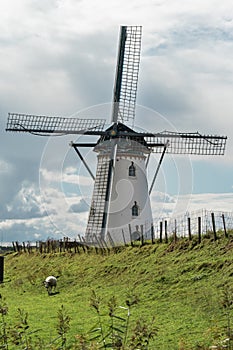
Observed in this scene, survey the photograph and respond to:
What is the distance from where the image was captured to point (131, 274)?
873 inches

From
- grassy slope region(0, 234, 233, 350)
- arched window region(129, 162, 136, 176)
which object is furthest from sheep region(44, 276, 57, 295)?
arched window region(129, 162, 136, 176)

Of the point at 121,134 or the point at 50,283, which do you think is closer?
the point at 50,283

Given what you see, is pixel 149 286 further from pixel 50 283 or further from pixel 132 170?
pixel 132 170

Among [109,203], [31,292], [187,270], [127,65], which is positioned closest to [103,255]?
[31,292]

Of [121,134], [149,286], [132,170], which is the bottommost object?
[149,286]

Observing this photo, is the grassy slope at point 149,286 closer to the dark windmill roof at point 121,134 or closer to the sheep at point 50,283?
the sheep at point 50,283

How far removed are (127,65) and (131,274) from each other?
1770 centimetres

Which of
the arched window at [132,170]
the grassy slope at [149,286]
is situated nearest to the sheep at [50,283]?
the grassy slope at [149,286]

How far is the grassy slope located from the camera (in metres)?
13.8

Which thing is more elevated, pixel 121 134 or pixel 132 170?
pixel 121 134

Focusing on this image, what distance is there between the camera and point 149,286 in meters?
19.2

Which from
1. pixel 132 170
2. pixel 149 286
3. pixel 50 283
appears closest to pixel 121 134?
pixel 132 170

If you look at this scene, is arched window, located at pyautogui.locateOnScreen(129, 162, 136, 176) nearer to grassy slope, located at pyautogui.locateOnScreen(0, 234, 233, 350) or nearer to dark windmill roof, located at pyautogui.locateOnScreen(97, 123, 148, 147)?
dark windmill roof, located at pyautogui.locateOnScreen(97, 123, 148, 147)

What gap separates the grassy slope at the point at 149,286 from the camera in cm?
1384
